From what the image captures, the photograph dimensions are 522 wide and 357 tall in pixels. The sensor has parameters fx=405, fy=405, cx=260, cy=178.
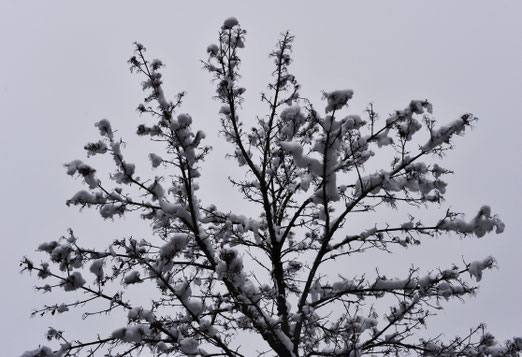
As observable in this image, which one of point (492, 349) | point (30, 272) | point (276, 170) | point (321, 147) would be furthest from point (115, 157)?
point (492, 349)

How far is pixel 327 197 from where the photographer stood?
204 inches

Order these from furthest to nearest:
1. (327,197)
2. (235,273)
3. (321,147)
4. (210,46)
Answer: (210,46) < (327,197) < (321,147) < (235,273)

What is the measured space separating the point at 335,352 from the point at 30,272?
384 centimetres

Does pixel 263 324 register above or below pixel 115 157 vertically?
below

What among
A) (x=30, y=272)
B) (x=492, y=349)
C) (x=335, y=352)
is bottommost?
(x=492, y=349)

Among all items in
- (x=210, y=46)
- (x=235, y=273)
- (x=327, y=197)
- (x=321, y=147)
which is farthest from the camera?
(x=210, y=46)

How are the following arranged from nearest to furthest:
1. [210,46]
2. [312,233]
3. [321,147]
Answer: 1. [321,147]
2. [210,46]
3. [312,233]

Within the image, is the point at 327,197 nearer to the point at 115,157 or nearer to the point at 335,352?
the point at 335,352

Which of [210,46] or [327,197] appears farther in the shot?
[210,46]

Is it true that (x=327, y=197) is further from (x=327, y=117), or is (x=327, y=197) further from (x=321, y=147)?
(x=327, y=117)

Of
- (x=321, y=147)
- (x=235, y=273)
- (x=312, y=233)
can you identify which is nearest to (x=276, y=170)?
(x=312, y=233)

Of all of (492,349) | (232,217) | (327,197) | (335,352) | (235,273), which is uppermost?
(232,217)

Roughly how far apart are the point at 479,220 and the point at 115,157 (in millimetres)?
4520

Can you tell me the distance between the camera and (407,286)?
5477 millimetres
